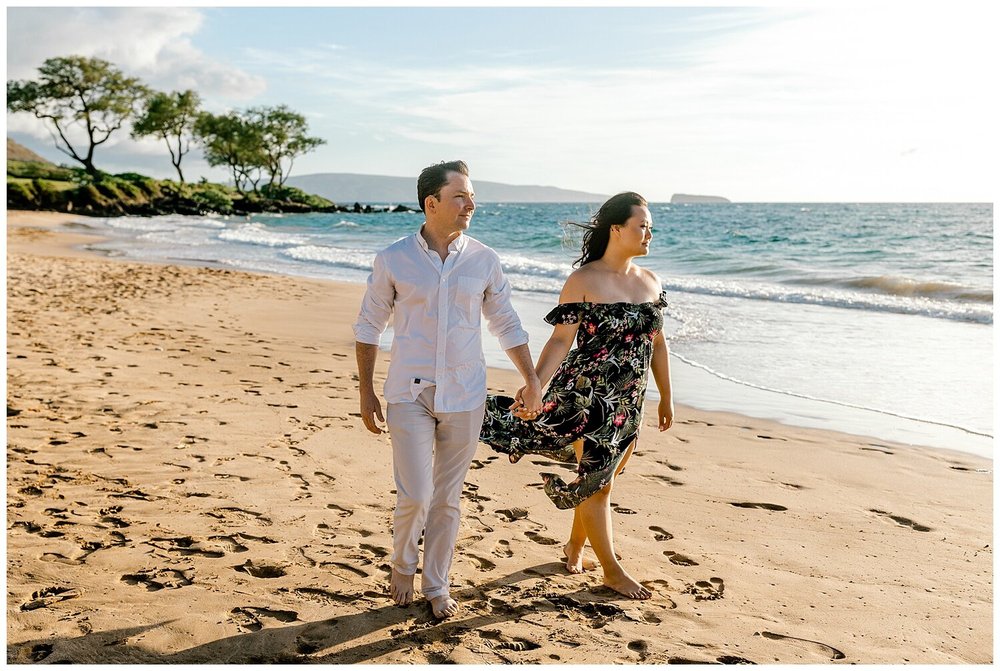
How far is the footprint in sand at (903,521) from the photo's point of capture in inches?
188

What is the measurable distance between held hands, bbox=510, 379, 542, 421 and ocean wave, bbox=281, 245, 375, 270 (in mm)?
18632

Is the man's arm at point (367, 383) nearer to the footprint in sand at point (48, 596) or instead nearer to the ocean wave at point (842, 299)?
the footprint in sand at point (48, 596)

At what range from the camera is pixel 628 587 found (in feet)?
12.5

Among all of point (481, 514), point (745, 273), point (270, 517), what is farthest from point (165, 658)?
point (745, 273)

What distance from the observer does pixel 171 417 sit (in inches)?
Answer: 249

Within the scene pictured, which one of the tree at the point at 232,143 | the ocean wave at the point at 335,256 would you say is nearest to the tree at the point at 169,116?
the tree at the point at 232,143

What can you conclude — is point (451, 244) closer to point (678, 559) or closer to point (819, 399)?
point (678, 559)

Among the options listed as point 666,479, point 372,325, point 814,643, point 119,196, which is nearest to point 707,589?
point 814,643

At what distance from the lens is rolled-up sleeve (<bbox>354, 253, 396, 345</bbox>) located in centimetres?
341

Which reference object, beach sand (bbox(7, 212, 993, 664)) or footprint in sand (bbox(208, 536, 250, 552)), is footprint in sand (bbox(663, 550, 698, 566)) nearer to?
beach sand (bbox(7, 212, 993, 664))

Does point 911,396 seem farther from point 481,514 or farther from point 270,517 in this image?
point 270,517

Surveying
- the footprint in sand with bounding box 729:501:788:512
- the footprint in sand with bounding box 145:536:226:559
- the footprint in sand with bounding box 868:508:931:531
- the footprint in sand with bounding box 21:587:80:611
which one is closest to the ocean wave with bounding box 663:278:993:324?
the footprint in sand with bounding box 868:508:931:531

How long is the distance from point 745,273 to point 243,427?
59.1 ft

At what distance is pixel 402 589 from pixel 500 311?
1293mm
